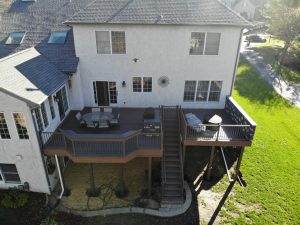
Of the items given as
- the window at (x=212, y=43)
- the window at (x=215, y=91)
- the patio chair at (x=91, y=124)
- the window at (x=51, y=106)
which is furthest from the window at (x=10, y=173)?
the window at (x=212, y=43)

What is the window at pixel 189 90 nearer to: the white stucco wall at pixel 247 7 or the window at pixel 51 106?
the window at pixel 51 106

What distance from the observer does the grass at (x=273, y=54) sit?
35.3 metres

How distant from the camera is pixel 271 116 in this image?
23.5 metres

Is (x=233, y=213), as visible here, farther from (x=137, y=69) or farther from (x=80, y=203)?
(x=137, y=69)

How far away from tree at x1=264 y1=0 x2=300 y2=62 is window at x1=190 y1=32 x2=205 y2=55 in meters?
A: 32.7

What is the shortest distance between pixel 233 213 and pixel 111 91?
37.0 ft

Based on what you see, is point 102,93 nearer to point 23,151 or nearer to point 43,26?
point 23,151

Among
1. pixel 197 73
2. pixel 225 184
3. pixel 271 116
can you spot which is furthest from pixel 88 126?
pixel 271 116

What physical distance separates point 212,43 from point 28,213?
15.2 m

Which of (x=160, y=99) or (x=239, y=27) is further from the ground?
(x=239, y=27)

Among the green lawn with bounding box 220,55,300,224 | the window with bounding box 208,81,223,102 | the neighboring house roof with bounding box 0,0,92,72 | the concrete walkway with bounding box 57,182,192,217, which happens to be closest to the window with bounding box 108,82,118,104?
the neighboring house roof with bounding box 0,0,92,72

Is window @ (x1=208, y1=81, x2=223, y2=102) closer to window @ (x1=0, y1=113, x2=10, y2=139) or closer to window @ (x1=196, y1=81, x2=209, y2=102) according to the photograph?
window @ (x1=196, y1=81, x2=209, y2=102)

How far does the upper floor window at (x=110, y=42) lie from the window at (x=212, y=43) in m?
5.61

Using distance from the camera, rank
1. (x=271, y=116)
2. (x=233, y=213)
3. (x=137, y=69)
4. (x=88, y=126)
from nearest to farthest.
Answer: (x=233, y=213), (x=88, y=126), (x=137, y=69), (x=271, y=116)
